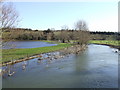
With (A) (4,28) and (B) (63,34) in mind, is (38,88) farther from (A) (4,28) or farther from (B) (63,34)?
(B) (63,34)

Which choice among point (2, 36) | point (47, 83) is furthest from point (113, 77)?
point (2, 36)

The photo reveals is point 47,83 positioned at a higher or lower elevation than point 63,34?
lower

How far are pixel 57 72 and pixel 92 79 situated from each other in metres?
3.23

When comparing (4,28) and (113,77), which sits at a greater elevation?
(4,28)

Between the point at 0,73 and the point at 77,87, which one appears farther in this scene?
the point at 0,73

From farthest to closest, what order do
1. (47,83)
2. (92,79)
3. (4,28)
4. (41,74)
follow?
1. (41,74)
2. (92,79)
3. (47,83)
4. (4,28)

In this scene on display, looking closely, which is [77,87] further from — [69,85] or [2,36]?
[2,36]

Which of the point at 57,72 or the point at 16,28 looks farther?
the point at 57,72

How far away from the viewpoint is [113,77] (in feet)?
34.4

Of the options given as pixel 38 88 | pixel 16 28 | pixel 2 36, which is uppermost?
pixel 16 28

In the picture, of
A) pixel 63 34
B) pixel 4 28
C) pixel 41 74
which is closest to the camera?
pixel 4 28

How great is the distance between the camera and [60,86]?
342 inches

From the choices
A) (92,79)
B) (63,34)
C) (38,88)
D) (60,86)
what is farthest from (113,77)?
(63,34)

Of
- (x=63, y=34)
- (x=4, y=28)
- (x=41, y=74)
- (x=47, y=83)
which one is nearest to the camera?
(x=4, y=28)
